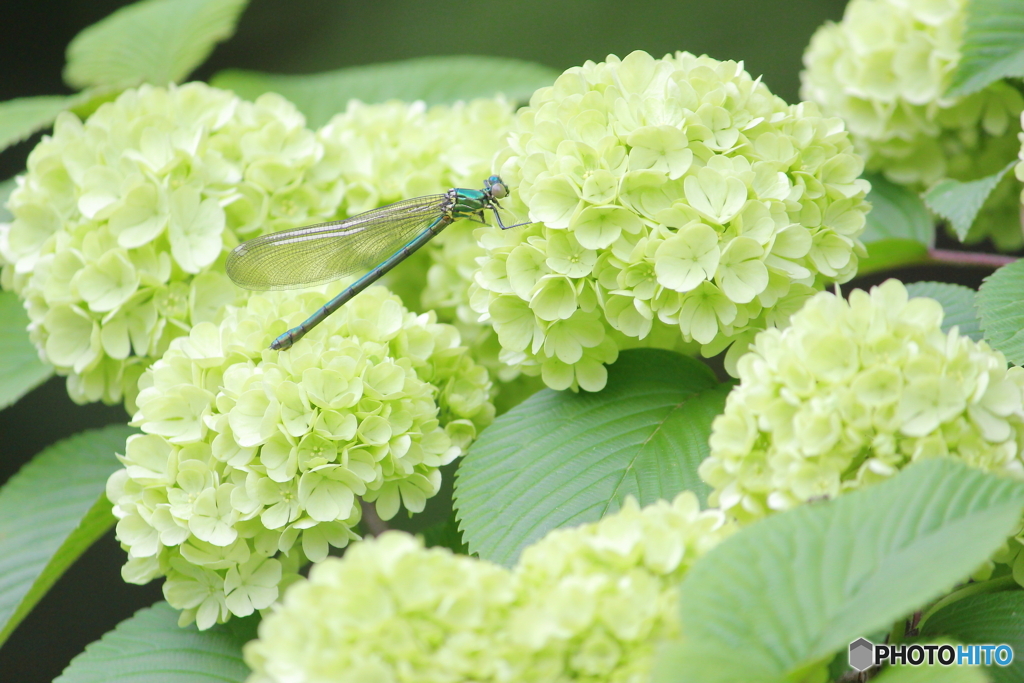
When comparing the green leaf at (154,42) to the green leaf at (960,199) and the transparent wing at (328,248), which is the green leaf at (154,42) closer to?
the transparent wing at (328,248)

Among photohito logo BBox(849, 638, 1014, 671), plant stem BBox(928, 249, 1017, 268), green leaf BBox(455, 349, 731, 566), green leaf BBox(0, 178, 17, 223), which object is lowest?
green leaf BBox(0, 178, 17, 223)

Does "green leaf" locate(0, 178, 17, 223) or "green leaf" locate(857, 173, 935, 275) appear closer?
"green leaf" locate(857, 173, 935, 275)

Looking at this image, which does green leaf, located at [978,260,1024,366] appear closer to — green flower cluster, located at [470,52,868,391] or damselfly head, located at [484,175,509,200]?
green flower cluster, located at [470,52,868,391]

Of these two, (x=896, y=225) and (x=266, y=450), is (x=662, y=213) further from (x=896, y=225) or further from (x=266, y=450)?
(x=896, y=225)

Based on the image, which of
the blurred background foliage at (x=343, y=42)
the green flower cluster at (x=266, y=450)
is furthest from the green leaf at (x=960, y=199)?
the blurred background foliage at (x=343, y=42)

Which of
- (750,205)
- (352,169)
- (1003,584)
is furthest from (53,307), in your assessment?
(1003,584)

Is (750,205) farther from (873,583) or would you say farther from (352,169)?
(352,169)

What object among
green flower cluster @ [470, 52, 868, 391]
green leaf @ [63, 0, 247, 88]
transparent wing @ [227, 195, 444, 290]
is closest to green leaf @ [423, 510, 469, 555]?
green flower cluster @ [470, 52, 868, 391]

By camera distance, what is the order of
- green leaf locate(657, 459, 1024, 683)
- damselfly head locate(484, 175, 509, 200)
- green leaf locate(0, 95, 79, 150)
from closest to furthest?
green leaf locate(657, 459, 1024, 683) → damselfly head locate(484, 175, 509, 200) → green leaf locate(0, 95, 79, 150)
